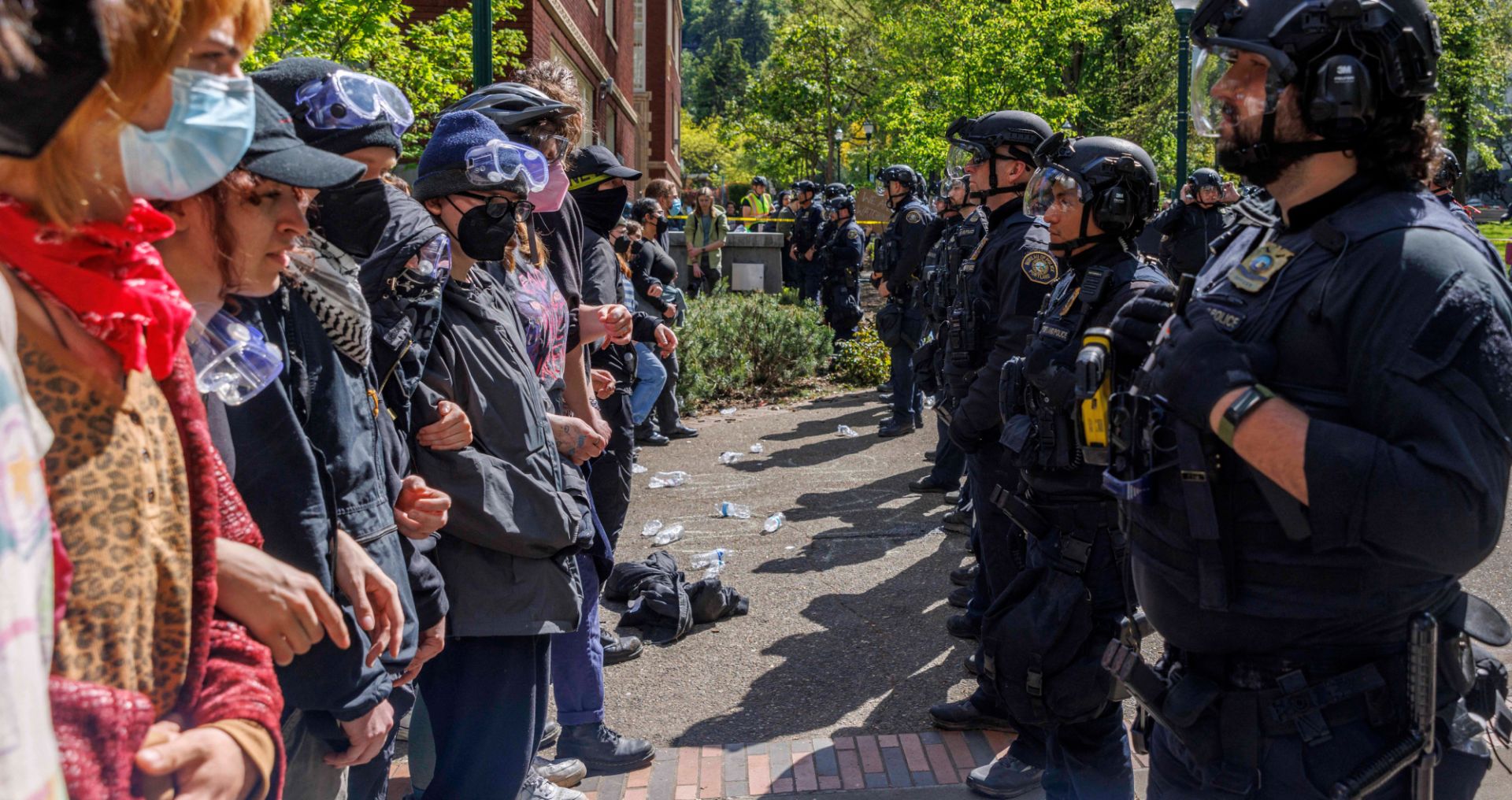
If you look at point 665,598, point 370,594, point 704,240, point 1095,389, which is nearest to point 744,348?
point 704,240

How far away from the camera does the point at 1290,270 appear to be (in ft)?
7.16

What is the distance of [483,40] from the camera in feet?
20.7

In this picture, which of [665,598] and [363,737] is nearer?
[363,737]

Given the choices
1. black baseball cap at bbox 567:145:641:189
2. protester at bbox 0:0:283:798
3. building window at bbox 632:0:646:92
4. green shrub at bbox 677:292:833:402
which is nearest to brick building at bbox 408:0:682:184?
building window at bbox 632:0:646:92

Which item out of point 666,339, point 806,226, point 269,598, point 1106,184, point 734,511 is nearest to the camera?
point 269,598

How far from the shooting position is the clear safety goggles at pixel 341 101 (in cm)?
255

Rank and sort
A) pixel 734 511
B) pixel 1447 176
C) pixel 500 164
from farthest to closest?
pixel 734 511
pixel 1447 176
pixel 500 164

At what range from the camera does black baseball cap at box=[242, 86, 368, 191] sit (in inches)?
75.9

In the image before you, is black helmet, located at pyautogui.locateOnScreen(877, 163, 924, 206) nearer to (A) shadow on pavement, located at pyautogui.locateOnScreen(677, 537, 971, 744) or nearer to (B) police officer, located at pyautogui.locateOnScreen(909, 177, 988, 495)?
(B) police officer, located at pyautogui.locateOnScreen(909, 177, 988, 495)

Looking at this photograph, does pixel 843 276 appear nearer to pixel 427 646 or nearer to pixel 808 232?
pixel 808 232

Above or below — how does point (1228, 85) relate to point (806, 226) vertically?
above

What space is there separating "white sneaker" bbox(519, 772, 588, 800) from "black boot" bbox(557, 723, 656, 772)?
1.10 feet

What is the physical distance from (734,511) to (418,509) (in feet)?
17.3

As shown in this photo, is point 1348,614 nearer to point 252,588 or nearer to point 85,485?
point 252,588
